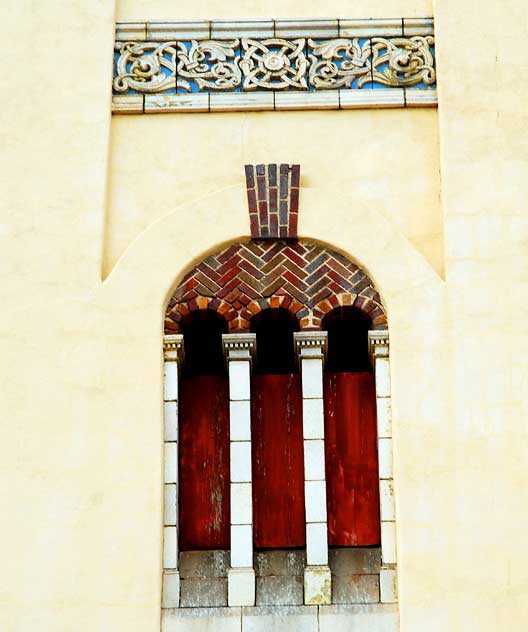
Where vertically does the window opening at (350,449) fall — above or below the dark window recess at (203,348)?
below

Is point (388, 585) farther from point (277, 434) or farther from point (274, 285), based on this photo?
point (274, 285)

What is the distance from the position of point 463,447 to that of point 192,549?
2.30 meters

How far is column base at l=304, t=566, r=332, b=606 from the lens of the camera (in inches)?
559

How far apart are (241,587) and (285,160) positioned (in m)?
3.66

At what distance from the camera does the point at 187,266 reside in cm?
1512

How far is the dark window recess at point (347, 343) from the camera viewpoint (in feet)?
49.6

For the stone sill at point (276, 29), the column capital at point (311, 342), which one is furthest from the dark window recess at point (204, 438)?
the stone sill at point (276, 29)

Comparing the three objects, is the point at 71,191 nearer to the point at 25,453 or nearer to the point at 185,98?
the point at 185,98

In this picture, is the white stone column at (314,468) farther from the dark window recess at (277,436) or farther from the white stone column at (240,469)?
the white stone column at (240,469)

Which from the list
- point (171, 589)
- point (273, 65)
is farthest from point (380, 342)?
point (273, 65)

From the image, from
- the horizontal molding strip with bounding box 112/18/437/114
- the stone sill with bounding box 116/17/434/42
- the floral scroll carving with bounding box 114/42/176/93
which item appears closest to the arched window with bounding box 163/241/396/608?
the horizontal molding strip with bounding box 112/18/437/114

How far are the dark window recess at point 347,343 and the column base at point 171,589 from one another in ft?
7.22

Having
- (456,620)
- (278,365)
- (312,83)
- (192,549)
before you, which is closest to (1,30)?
(312,83)

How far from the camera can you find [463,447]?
14.4 meters
